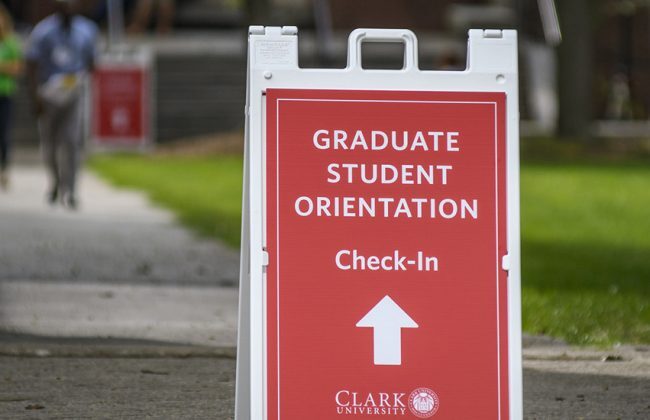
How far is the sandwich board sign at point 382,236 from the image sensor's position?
5344 mm

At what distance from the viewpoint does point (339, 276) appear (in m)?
5.38

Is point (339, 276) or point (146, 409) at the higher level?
point (339, 276)

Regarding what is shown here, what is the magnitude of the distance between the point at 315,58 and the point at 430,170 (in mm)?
26703

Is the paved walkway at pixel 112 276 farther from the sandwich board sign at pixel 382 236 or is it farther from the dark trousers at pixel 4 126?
the sandwich board sign at pixel 382 236

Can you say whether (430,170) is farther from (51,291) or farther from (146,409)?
(51,291)

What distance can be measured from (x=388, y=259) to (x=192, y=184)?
48.8 ft

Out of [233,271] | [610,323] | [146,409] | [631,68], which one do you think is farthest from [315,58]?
[146,409]

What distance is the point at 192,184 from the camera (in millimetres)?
20172

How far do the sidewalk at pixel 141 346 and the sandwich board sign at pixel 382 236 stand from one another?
1.03 m

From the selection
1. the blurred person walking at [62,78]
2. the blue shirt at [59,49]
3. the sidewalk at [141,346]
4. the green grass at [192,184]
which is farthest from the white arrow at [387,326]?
the blue shirt at [59,49]

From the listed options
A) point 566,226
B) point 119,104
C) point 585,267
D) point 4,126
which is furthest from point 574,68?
point 585,267

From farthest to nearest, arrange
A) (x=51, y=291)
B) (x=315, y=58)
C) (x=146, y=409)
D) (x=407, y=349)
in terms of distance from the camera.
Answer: (x=315, y=58), (x=51, y=291), (x=146, y=409), (x=407, y=349)

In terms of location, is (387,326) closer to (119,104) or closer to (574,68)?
(119,104)

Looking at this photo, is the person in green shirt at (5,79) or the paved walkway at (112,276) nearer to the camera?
the paved walkway at (112,276)
